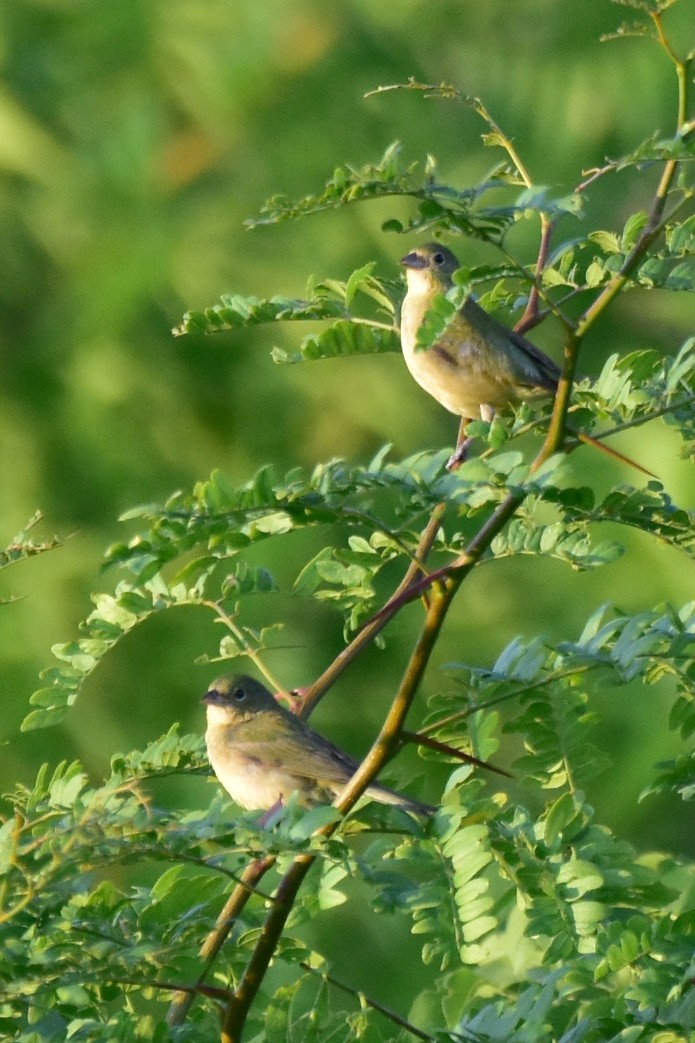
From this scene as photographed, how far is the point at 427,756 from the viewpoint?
2.15 metres

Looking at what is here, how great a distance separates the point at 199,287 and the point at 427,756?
3365mm

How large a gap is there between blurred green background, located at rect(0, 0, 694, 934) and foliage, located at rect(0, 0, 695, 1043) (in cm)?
299

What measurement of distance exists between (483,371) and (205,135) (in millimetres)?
2836

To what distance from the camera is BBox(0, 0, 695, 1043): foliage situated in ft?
5.31

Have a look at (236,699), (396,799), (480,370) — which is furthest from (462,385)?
(396,799)

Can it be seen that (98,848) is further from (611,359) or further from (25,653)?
(25,653)

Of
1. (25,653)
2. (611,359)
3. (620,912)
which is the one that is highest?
(611,359)

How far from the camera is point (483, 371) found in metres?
2.96

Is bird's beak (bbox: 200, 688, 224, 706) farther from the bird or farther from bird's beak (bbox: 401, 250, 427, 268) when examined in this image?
bird's beak (bbox: 401, 250, 427, 268)

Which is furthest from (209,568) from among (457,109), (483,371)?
(457,109)

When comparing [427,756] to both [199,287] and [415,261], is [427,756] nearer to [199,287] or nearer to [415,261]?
[415,261]

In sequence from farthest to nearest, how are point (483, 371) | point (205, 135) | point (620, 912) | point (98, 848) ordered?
point (205, 135)
point (483, 371)
point (620, 912)
point (98, 848)

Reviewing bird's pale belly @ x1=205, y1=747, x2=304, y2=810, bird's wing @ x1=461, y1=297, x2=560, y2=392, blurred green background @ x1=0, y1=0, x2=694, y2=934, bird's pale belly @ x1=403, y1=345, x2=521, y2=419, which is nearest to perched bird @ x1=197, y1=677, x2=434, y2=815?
bird's pale belly @ x1=205, y1=747, x2=304, y2=810

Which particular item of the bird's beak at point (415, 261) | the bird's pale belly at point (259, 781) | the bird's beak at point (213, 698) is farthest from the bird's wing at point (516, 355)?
the bird's beak at point (213, 698)
